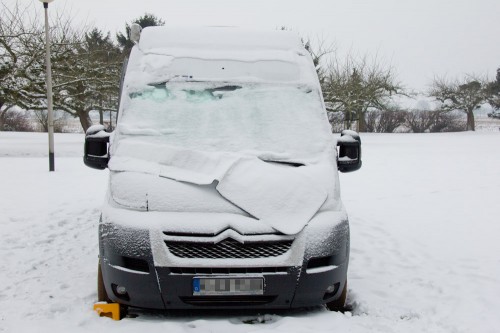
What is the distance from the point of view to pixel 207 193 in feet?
11.9

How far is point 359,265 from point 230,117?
238cm

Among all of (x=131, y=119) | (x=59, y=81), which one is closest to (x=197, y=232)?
(x=131, y=119)

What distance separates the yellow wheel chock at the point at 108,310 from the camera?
3785 mm

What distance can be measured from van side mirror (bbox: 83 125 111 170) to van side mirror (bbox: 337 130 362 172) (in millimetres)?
2104

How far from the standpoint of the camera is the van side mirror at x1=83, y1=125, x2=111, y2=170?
4293mm

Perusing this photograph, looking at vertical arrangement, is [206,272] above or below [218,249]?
below

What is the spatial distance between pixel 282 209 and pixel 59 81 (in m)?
21.3

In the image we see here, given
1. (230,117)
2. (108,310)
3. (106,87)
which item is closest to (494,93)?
(106,87)

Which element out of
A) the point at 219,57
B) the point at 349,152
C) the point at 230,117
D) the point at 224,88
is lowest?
the point at 349,152

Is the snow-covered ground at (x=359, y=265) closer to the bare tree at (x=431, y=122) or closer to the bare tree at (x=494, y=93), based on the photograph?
the bare tree at (x=431, y=122)

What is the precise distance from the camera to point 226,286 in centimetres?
350

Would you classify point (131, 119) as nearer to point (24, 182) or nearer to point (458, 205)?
point (458, 205)

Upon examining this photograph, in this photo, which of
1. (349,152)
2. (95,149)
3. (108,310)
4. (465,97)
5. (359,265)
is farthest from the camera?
(465,97)

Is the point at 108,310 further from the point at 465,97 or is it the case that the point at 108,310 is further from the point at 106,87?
the point at 465,97
